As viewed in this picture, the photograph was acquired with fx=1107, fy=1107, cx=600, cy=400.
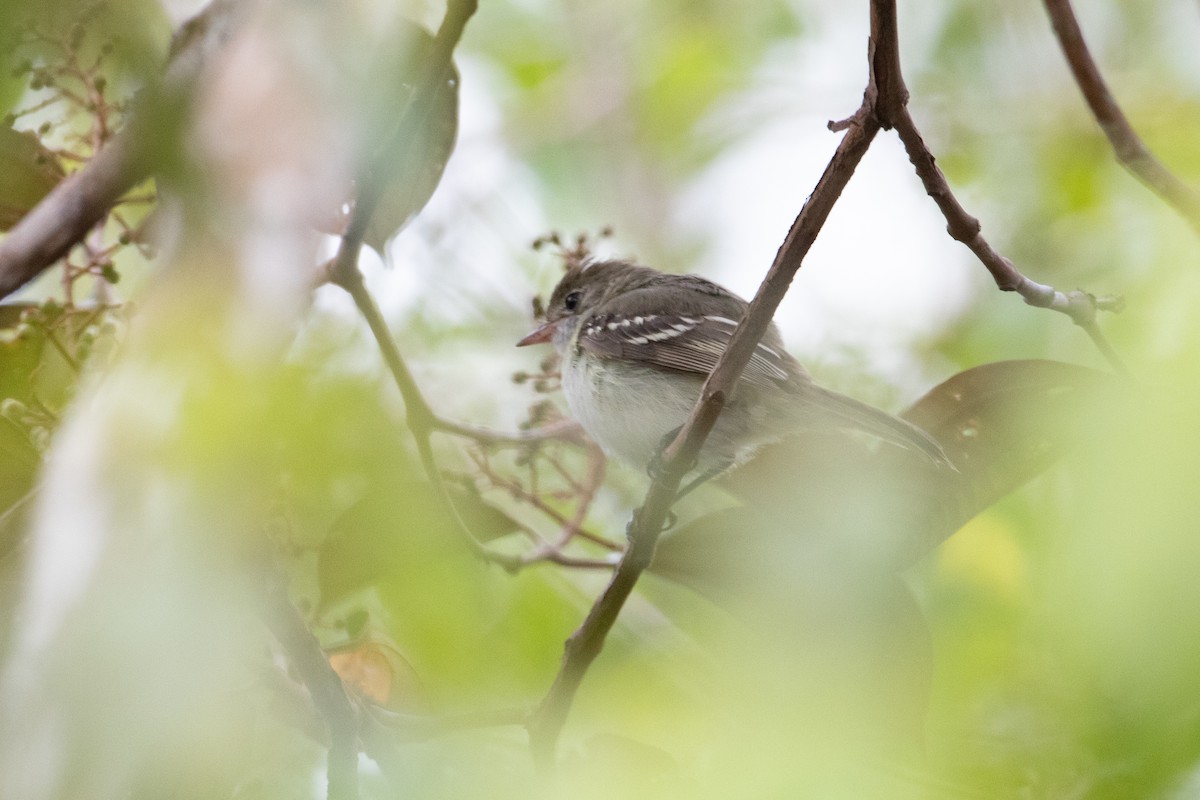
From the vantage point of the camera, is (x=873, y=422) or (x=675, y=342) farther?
(x=675, y=342)

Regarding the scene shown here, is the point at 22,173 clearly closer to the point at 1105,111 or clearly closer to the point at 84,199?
the point at 84,199

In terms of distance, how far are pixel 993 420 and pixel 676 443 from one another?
0.60 metres

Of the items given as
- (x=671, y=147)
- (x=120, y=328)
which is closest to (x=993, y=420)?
(x=120, y=328)

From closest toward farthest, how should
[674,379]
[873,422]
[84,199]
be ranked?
[84,199] < [873,422] < [674,379]

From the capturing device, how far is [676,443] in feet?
7.26

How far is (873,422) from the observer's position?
108 inches

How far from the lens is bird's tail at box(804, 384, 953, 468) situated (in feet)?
7.04

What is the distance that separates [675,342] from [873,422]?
895 millimetres

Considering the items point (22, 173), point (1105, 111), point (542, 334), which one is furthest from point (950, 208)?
point (542, 334)

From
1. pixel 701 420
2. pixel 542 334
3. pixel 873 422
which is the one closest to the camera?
pixel 701 420

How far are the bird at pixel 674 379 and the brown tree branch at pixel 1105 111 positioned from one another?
2.75 ft

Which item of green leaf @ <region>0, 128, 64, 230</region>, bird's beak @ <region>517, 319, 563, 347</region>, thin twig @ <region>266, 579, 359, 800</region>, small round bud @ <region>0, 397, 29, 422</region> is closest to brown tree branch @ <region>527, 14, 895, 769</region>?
thin twig @ <region>266, 579, 359, 800</region>

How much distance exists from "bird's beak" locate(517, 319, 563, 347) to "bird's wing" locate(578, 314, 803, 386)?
35cm

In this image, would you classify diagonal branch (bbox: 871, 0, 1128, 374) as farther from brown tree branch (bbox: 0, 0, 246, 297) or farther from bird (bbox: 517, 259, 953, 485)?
brown tree branch (bbox: 0, 0, 246, 297)
